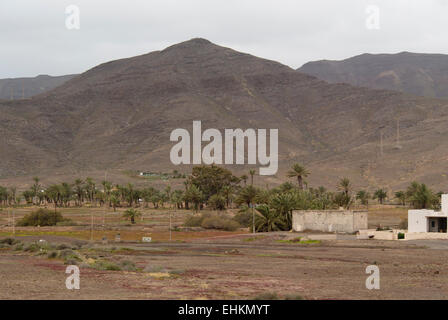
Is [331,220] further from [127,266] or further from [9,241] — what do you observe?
[127,266]

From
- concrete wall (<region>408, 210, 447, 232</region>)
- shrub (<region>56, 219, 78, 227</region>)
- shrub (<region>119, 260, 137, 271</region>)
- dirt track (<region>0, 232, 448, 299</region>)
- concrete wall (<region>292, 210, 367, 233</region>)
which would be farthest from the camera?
shrub (<region>56, 219, 78, 227</region>)

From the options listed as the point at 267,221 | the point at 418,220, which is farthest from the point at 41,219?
the point at 418,220

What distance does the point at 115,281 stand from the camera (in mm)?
27578

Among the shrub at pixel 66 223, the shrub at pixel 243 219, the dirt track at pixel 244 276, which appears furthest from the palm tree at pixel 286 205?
the shrub at pixel 66 223

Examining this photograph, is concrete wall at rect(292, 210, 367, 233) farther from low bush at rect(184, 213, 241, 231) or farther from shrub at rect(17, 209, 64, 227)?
shrub at rect(17, 209, 64, 227)

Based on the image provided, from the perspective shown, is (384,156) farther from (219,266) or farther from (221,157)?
(219,266)

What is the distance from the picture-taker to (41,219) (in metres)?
88.5

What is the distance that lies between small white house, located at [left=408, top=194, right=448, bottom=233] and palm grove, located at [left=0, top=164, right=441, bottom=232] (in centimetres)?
1331

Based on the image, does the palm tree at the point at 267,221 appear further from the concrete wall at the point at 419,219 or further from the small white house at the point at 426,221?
the small white house at the point at 426,221

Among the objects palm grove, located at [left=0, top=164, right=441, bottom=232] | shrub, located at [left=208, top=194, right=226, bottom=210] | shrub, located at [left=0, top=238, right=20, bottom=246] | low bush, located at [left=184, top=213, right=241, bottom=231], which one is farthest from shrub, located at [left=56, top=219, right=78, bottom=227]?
shrub, located at [left=0, top=238, right=20, bottom=246]

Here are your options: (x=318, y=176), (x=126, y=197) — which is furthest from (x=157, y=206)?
(x=318, y=176)

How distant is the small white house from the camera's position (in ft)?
208

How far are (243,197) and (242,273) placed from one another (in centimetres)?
5293

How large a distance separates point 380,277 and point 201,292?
10.6 metres
